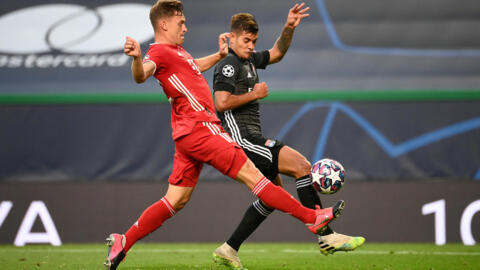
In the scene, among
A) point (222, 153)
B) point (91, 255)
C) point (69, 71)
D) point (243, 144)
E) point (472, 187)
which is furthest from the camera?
point (69, 71)

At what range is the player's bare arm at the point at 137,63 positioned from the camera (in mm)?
4164

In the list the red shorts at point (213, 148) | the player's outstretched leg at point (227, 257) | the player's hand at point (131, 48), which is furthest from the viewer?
the player's outstretched leg at point (227, 257)

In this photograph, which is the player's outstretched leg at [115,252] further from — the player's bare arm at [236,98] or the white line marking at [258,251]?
the white line marking at [258,251]

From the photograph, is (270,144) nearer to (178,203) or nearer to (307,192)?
(307,192)

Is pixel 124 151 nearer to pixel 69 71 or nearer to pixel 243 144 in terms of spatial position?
pixel 69 71

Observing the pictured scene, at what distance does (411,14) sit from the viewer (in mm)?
9141

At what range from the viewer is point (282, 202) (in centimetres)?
451

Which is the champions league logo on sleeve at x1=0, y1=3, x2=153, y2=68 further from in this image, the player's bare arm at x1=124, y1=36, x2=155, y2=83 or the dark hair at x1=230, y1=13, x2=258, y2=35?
the player's bare arm at x1=124, y1=36, x2=155, y2=83

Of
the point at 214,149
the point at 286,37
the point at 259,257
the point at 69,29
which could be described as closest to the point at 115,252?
the point at 214,149

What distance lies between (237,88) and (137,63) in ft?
4.65

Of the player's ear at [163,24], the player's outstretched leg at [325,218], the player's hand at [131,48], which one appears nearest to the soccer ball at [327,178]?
the player's outstretched leg at [325,218]

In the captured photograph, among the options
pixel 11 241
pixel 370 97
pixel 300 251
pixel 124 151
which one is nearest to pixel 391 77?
pixel 370 97

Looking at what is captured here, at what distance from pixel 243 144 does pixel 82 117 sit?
4212 millimetres

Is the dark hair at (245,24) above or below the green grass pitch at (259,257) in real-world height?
above
